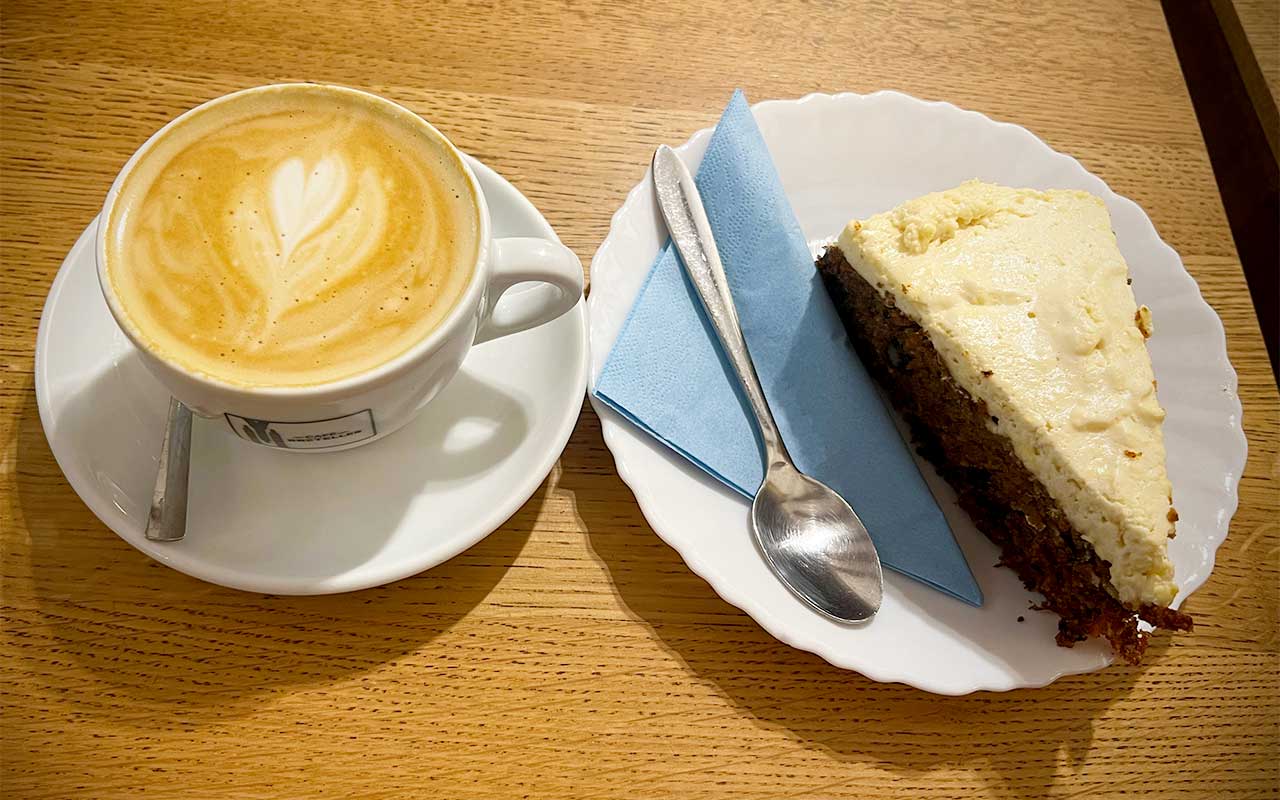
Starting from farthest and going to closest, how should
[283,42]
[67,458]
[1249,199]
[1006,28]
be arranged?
[1249,199] < [1006,28] < [283,42] < [67,458]

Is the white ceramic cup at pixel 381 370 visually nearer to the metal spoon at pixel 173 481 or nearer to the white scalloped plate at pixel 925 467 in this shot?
the metal spoon at pixel 173 481

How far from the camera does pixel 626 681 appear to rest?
0.94 m

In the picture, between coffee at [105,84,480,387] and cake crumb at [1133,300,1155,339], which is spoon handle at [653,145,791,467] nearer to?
coffee at [105,84,480,387]

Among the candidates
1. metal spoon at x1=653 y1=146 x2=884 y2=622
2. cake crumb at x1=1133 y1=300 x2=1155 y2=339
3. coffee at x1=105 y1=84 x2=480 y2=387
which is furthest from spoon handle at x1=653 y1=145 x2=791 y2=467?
cake crumb at x1=1133 y1=300 x2=1155 y2=339

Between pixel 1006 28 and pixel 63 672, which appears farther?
pixel 1006 28

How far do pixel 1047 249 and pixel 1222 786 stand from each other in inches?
25.8

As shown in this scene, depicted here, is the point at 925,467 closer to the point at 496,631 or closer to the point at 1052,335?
the point at 1052,335

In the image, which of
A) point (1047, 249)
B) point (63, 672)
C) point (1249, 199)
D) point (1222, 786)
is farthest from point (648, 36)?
point (1249, 199)

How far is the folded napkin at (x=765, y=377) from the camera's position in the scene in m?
1.02

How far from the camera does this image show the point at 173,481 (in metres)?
0.85

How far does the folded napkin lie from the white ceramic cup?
18 centimetres

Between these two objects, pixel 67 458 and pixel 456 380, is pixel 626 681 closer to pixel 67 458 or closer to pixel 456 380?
pixel 456 380

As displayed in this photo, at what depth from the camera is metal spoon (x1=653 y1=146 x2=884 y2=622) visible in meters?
0.97

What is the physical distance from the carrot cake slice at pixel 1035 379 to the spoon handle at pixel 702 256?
0.19m
